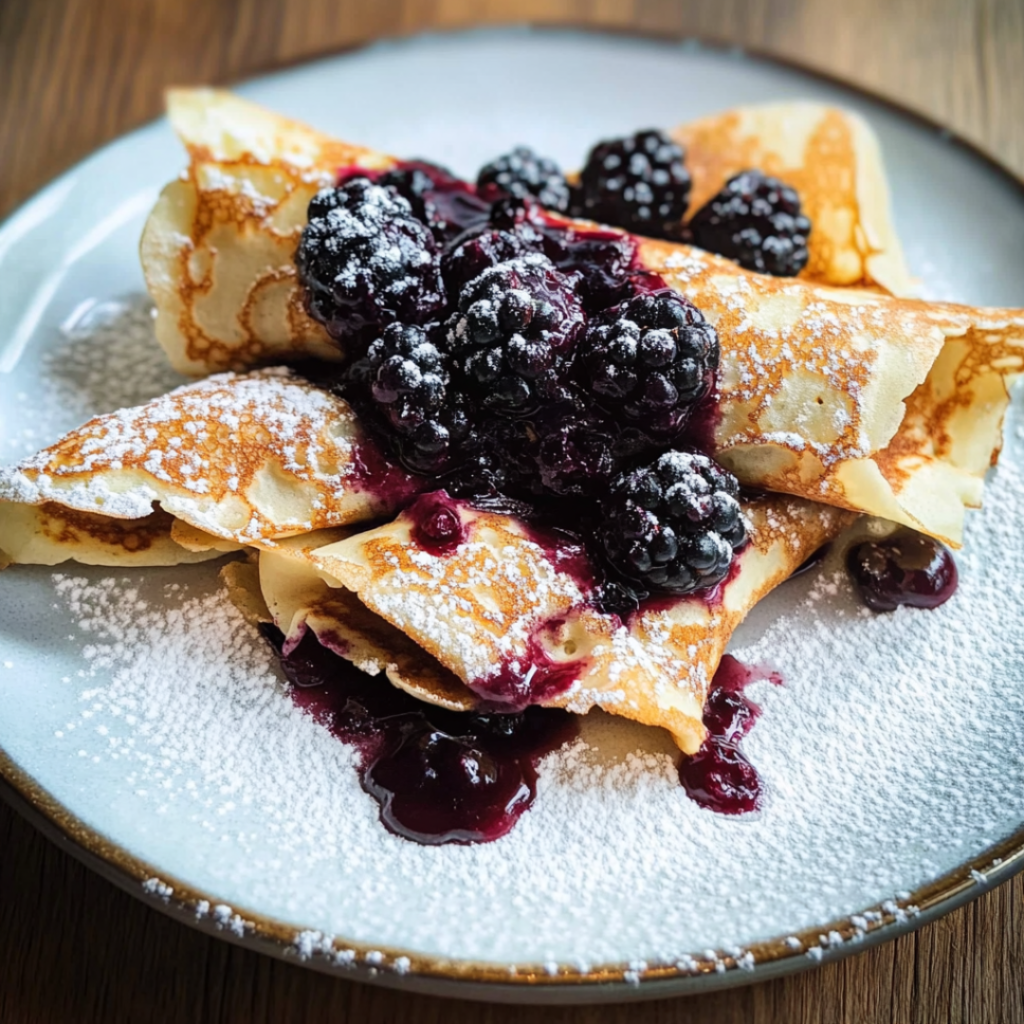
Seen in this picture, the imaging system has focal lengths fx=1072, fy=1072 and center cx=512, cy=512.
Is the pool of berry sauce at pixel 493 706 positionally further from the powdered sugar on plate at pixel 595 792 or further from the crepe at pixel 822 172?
the crepe at pixel 822 172

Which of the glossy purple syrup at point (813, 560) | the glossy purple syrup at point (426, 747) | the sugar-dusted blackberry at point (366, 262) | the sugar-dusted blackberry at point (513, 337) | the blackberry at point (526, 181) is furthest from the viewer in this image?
the blackberry at point (526, 181)

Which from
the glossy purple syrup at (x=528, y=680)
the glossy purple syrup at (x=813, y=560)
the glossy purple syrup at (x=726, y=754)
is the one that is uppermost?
the glossy purple syrup at (x=813, y=560)

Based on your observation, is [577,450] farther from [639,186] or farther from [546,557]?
[639,186]

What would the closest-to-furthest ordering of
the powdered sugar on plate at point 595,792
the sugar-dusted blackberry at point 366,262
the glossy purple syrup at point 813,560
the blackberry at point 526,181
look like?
the powdered sugar on plate at point 595,792, the sugar-dusted blackberry at point 366,262, the glossy purple syrup at point 813,560, the blackberry at point 526,181

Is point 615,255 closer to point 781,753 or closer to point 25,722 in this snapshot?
point 781,753

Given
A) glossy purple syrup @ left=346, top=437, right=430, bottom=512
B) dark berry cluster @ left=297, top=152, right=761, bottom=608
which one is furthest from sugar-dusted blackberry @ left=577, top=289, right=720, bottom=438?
glossy purple syrup @ left=346, top=437, right=430, bottom=512

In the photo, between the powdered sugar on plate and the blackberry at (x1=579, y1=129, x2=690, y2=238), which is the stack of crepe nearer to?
the powdered sugar on plate

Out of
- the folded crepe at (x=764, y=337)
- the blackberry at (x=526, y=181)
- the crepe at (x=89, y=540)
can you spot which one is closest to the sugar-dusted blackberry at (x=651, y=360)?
the folded crepe at (x=764, y=337)
